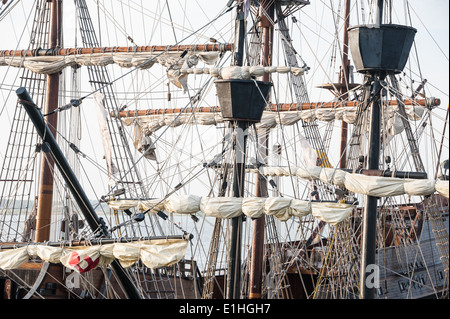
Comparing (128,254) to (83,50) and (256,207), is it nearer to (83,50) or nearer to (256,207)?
(256,207)

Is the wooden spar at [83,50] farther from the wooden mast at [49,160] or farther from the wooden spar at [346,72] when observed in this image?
the wooden spar at [346,72]

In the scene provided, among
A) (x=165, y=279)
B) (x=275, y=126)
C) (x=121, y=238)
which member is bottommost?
(x=165, y=279)

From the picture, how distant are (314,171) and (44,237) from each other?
6.90 meters

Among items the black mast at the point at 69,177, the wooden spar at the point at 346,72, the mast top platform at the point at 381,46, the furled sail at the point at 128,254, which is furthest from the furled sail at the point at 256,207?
the wooden spar at the point at 346,72

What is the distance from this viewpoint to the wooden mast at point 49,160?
74.7ft

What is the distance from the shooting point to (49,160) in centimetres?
2330

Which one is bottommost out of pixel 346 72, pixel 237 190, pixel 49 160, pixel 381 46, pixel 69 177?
pixel 237 190

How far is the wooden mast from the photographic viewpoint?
22781 mm

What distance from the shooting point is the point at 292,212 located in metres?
18.3

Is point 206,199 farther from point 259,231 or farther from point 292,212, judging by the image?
point 259,231

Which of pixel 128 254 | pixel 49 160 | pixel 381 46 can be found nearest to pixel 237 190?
pixel 128 254

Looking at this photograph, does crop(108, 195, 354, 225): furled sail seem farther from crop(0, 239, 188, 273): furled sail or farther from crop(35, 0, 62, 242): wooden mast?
crop(35, 0, 62, 242): wooden mast

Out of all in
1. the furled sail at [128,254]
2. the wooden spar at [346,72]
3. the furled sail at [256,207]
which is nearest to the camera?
the furled sail at [128,254]
